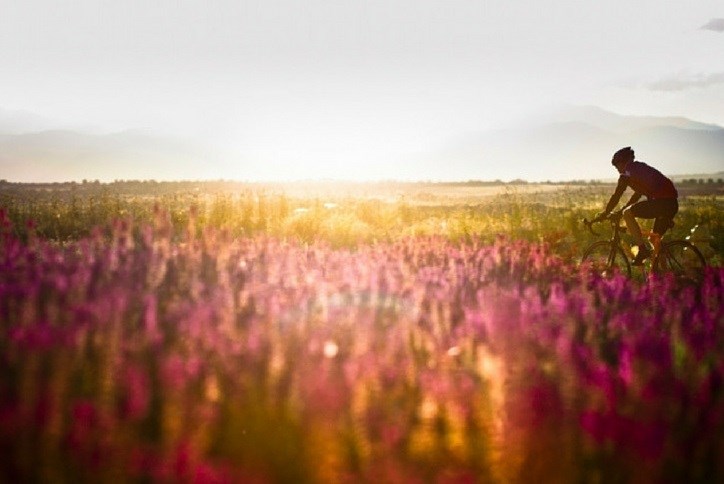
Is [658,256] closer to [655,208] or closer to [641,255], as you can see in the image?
[641,255]

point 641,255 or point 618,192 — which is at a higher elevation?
point 618,192

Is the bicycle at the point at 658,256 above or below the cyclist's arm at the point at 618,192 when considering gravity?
below

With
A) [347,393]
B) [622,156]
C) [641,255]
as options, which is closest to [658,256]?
[641,255]

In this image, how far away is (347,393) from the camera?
2627 millimetres

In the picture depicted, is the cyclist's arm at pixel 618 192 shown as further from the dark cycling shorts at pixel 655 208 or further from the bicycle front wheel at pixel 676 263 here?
the bicycle front wheel at pixel 676 263

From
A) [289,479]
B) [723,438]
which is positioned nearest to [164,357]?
[289,479]

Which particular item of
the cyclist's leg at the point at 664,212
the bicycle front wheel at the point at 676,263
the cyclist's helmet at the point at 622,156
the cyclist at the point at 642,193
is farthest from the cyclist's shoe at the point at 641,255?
the cyclist's helmet at the point at 622,156

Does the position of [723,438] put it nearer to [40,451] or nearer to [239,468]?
[239,468]

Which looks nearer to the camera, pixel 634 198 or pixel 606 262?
pixel 634 198

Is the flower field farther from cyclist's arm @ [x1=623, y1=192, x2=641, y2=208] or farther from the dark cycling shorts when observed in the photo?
cyclist's arm @ [x1=623, y1=192, x2=641, y2=208]

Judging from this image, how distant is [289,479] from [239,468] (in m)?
0.20

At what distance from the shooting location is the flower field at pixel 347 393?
2.41 m

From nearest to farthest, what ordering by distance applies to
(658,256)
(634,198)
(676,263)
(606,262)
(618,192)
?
(618,192)
(658,256)
(634,198)
(676,263)
(606,262)

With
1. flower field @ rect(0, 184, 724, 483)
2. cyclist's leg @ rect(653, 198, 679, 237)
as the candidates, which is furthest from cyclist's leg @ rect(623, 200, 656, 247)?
flower field @ rect(0, 184, 724, 483)
